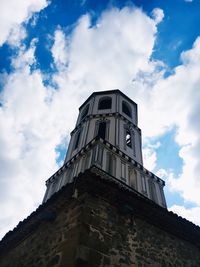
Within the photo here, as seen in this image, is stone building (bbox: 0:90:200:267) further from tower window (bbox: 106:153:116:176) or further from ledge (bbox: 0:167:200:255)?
tower window (bbox: 106:153:116:176)

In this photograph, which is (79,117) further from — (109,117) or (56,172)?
(56,172)

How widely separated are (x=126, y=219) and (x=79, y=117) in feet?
40.9

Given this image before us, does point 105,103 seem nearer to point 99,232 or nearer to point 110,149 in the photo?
point 110,149

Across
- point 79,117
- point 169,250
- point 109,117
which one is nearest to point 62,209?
point 169,250

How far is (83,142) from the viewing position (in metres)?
14.7

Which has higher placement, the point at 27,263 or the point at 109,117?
the point at 109,117

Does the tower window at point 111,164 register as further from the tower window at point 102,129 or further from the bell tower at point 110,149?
the tower window at point 102,129

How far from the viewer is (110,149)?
1312 centimetres

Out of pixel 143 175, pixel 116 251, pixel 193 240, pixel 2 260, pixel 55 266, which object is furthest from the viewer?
pixel 143 175

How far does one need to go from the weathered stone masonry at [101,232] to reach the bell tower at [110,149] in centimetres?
383

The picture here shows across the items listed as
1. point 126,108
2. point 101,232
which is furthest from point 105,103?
point 101,232

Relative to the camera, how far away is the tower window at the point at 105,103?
1823 cm

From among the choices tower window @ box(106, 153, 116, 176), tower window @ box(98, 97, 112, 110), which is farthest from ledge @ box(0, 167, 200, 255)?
tower window @ box(98, 97, 112, 110)

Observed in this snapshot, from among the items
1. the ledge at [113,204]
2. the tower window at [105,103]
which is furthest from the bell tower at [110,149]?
the ledge at [113,204]
